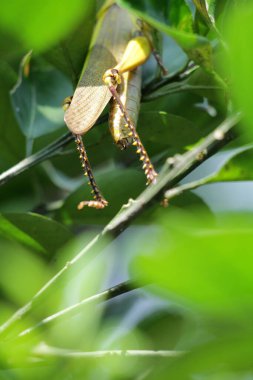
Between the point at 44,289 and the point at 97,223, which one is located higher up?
the point at 44,289

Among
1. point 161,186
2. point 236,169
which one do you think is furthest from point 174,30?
point 236,169

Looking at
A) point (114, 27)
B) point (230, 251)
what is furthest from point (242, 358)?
point (114, 27)

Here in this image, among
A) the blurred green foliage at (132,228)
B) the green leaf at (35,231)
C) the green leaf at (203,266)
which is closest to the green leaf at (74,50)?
the blurred green foliage at (132,228)

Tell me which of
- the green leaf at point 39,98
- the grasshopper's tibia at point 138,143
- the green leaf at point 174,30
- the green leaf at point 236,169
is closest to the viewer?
the green leaf at point 174,30

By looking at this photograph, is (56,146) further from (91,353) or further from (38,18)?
(38,18)

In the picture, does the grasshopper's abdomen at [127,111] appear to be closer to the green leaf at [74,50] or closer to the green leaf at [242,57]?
the green leaf at [74,50]

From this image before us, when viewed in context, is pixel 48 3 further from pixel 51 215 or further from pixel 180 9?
pixel 51 215
